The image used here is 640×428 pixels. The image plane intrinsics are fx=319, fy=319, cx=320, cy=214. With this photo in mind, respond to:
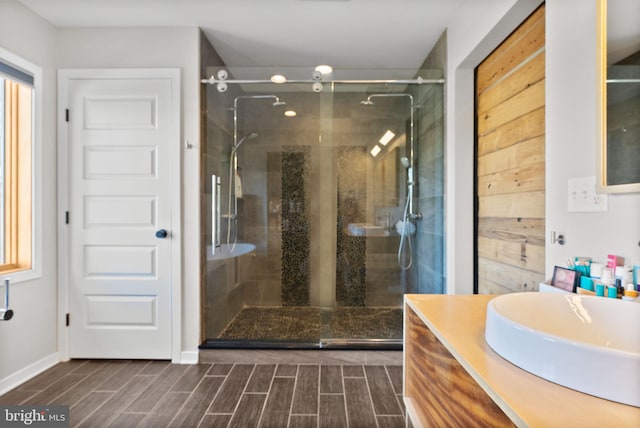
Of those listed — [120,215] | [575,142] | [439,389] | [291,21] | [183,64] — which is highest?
[291,21]

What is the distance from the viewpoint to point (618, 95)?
0.97 metres

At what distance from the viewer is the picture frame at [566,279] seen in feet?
3.35

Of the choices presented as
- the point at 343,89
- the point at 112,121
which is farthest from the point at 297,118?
the point at 112,121

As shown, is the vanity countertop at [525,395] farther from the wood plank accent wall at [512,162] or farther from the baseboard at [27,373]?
the baseboard at [27,373]

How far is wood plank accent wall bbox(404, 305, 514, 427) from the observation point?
2.13 feet

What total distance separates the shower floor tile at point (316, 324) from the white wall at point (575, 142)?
1480mm

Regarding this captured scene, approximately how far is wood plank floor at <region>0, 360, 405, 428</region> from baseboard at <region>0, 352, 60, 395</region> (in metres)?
0.05

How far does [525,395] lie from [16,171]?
9.53 feet

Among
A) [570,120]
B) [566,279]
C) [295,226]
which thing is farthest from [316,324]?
[570,120]

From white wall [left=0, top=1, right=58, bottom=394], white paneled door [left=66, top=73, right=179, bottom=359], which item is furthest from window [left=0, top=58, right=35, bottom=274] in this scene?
white paneled door [left=66, top=73, right=179, bottom=359]

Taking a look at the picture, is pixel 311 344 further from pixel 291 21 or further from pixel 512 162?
pixel 291 21

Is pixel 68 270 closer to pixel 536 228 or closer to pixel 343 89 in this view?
pixel 343 89

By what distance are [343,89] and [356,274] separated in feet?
5.07

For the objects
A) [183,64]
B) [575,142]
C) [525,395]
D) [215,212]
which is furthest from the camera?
[215,212]
